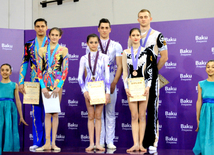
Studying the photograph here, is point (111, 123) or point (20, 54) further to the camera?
point (20, 54)

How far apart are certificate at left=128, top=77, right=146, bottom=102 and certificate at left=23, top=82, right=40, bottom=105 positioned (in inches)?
57.0

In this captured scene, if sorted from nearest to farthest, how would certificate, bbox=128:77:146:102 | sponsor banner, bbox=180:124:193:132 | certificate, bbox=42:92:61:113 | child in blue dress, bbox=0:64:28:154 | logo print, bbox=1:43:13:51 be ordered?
certificate, bbox=128:77:146:102
certificate, bbox=42:92:61:113
child in blue dress, bbox=0:64:28:154
sponsor banner, bbox=180:124:193:132
logo print, bbox=1:43:13:51

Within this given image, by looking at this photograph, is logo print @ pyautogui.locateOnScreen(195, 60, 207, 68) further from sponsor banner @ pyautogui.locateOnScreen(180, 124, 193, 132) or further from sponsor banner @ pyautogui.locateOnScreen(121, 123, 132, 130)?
sponsor banner @ pyautogui.locateOnScreen(121, 123, 132, 130)

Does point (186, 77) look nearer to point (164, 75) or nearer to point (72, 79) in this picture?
point (164, 75)

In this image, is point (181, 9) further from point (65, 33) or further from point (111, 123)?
point (111, 123)

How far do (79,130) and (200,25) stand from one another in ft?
10.0

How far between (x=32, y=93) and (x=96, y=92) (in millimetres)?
1045

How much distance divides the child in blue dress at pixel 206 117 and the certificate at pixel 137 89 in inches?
38.3

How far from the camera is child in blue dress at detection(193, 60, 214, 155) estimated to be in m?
4.07

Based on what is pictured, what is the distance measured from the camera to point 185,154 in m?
4.11

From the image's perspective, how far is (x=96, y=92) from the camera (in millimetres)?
4051

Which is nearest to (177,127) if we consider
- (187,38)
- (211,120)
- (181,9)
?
(211,120)

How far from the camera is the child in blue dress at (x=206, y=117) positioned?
407cm

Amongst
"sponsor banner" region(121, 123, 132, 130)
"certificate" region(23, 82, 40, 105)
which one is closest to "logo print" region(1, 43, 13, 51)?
"certificate" region(23, 82, 40, 105)
